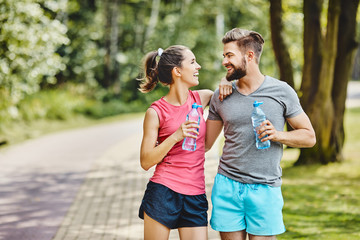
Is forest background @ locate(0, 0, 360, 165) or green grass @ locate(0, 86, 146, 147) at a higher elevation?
forest background @ locate(0, 0, 360, 165)

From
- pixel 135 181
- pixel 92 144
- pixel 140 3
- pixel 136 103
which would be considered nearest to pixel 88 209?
pixel 135 181

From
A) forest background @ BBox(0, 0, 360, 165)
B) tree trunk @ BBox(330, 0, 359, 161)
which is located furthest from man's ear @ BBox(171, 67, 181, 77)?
tree trunk @ BBox(330, 0, 359, 161)

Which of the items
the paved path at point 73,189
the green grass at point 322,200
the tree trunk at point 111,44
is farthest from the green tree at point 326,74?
the tree trunk at point 111,44

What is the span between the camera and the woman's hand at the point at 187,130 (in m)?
3.30

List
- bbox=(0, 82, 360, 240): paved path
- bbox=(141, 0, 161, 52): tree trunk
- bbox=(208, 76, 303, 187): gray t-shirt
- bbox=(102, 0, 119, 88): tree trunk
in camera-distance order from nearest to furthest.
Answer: bbox=(208, 76, 303, 187): gray t-shirt
bbox=(0, 82, 360, 240): paved path
bbox=(102, 0, 119, 88): tree trunk
bbox=(141, 0, 161, 52): tree trunk

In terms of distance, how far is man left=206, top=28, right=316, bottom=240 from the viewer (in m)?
3.42

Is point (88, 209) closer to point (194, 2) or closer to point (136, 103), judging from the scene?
point (136, 103)

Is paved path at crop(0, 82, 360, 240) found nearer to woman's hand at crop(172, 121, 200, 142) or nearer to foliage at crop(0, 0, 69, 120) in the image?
foliage at crop(0, 0, 69, 120)

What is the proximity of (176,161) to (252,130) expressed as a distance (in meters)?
0.56

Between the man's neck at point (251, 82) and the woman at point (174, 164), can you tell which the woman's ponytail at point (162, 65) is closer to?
the woman at point (174, 164)

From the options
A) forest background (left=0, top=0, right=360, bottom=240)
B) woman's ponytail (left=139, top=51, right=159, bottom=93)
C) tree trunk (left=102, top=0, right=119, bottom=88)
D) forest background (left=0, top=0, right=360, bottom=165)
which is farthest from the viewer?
tree trunk (left=102, top=0, right=119, bottom=88)

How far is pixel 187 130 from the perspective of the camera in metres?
3.30

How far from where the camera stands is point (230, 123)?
138 inches

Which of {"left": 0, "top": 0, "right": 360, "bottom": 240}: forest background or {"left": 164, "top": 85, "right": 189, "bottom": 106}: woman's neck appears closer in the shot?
{"left": 164, "top": 85, "right": 189, "bottom": 106}: woman's neck
